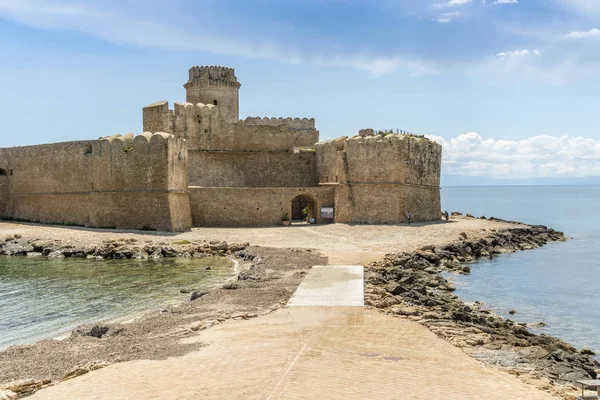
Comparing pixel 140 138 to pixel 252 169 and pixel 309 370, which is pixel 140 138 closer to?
pixel 252 169

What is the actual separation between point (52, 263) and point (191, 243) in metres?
5.05

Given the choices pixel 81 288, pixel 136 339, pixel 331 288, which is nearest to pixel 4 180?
pixel 81 288

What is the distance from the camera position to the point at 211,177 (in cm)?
3192

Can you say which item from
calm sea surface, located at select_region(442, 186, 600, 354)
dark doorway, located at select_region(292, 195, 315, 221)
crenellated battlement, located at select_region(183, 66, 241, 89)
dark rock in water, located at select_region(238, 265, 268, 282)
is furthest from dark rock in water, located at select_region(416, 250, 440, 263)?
crenellated battlement, located at select_region(183, 66, 241, 89)

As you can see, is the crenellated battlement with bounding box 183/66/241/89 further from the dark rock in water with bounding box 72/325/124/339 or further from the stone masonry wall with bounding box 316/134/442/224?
the dark rock in water with bounding box 72/325/124/339

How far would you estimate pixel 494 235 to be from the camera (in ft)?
92.8

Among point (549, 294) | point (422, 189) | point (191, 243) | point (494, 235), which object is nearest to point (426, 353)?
point (549, 294)

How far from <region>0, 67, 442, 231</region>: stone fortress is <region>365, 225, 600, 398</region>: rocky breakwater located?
9.88 meters

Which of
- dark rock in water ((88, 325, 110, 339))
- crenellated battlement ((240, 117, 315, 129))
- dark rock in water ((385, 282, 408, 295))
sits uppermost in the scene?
crenellated battlement ((240, 117, 315, 129))

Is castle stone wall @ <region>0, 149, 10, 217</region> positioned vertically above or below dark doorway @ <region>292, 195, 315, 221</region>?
above

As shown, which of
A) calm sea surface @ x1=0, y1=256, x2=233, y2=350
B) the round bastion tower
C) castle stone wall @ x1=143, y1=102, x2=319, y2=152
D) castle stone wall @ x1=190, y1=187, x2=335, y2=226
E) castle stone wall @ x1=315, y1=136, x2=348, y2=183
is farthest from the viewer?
the round bastion tower

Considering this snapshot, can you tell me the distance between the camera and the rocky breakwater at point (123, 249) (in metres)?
22.2

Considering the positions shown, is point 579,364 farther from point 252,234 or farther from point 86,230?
point 86,230

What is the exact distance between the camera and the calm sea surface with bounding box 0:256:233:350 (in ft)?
42.2
